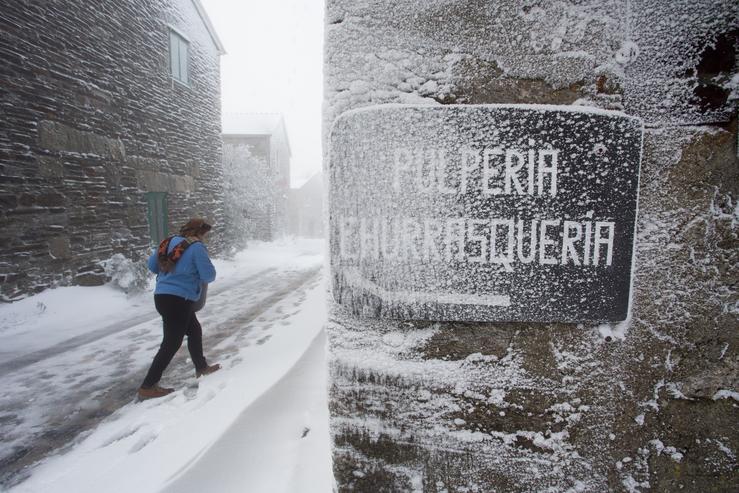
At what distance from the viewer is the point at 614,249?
0.82 m

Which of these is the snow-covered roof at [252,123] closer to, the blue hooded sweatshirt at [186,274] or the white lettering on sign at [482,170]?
the blue hooded sweatshirt at [186,274]

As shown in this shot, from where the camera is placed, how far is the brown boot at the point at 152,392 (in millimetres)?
2869

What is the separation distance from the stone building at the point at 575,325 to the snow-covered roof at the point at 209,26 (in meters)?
13.5

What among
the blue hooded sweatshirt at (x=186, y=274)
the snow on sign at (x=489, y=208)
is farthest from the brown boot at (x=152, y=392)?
the snow on sign at (x=489, y=208)

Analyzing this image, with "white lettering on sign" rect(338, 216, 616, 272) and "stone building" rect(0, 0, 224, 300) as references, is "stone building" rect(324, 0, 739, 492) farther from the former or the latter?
"stone building" rect(0, 0, 224, 300)

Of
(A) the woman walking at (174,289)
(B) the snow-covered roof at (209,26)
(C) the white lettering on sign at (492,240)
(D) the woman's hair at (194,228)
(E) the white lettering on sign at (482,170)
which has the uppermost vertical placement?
(B) the snow-covered roof at (209,26)

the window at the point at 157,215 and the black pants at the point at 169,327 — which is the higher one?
the window at the point at 157,215

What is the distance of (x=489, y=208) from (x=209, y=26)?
47.4ft

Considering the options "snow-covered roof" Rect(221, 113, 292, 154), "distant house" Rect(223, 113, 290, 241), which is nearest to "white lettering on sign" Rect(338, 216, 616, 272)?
"distant house" Rect(223, 113, 290, 241)

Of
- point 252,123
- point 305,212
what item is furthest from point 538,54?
point 305,212

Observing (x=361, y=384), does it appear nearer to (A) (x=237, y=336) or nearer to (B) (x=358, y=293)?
(B) (x=358, y=293)

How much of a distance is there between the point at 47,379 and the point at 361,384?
13.4 ft

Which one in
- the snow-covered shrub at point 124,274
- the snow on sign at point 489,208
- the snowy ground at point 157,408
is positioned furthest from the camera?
the snow-covered shrub at point 124,274

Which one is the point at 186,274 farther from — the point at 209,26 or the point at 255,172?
the point at 255,172
